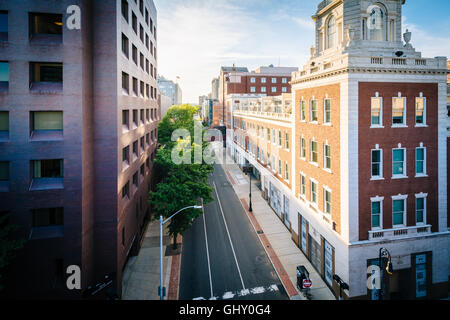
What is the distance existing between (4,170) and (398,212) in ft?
88.5

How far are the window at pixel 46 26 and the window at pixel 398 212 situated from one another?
26.0 meters

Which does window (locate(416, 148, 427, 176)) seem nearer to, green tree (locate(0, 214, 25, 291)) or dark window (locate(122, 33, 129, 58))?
dark window (locate(122, 33, 129, 58))

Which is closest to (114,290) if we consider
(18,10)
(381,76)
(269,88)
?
(18,10)

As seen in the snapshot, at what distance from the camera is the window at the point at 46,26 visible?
16.1 m

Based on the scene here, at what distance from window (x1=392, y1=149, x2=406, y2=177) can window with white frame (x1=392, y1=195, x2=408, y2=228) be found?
1701mm

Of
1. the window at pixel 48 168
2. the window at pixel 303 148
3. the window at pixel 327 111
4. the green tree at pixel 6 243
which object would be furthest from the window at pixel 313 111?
the green tree at pixel 6 243

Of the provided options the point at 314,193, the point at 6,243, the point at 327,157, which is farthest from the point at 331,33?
the point at 6,243

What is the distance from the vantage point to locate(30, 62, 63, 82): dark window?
16.3 metres

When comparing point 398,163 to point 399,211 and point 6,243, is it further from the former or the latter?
point 6,243

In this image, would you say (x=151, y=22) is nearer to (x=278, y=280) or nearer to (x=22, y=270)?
(x=22, y=270)

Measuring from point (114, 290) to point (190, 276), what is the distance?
21.2 feet

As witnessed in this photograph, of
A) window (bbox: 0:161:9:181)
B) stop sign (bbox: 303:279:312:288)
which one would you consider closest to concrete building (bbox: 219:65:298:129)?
stop sign (bbox: 303:279:312:288)

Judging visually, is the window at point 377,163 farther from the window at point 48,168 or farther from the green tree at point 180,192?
the window at point 48,168
